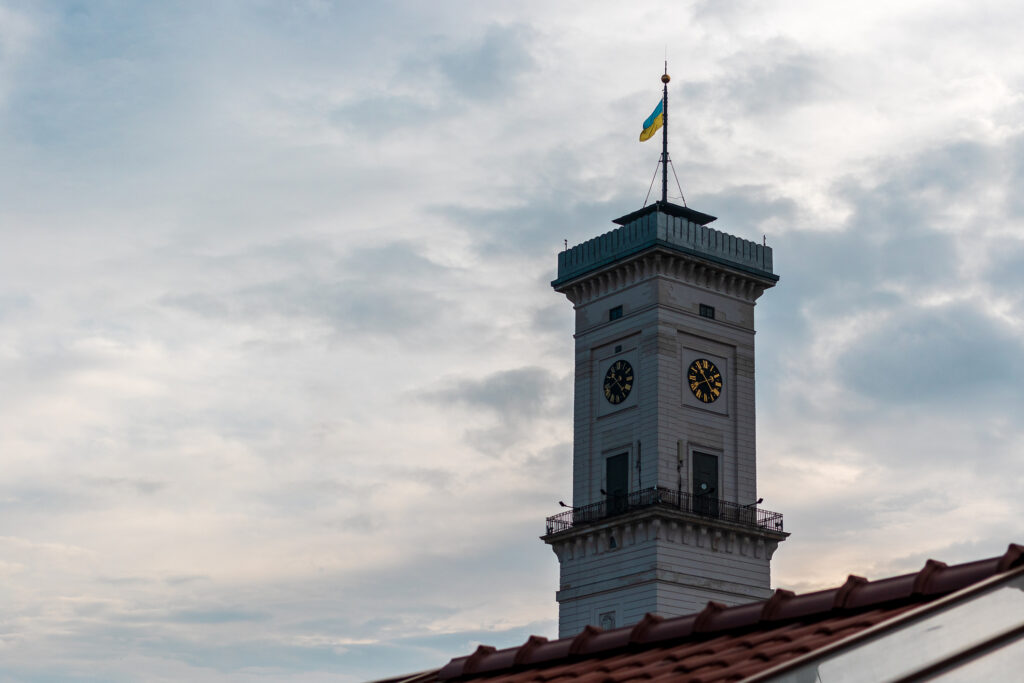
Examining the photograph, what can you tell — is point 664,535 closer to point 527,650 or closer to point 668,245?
point 668,245

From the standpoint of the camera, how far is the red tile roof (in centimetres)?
1370

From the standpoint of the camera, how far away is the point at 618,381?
8969 cm

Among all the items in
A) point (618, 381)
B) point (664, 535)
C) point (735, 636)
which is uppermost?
point (618, 381)

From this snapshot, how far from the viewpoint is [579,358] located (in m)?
93.1

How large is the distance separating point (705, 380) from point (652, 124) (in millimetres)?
17281

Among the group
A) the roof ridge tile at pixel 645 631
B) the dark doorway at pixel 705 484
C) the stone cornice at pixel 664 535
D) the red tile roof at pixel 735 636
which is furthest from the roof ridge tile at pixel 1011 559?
the dark doorway at pixel 705 484

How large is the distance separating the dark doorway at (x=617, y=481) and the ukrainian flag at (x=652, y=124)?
66.6ft

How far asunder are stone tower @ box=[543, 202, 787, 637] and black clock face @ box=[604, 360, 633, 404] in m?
0.08

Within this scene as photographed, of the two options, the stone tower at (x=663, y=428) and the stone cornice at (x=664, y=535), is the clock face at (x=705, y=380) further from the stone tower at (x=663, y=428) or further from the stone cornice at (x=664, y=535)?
the stone cornice at (x=664, y=535)

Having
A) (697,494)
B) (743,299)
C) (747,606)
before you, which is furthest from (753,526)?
(747,606)

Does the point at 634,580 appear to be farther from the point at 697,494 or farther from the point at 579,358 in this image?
the point at 579,358

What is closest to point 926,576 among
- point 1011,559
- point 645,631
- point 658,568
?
point 1011,559

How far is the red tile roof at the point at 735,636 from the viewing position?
13695 mm

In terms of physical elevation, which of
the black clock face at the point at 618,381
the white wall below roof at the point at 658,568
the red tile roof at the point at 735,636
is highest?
the black clock face at the point at 618,381
